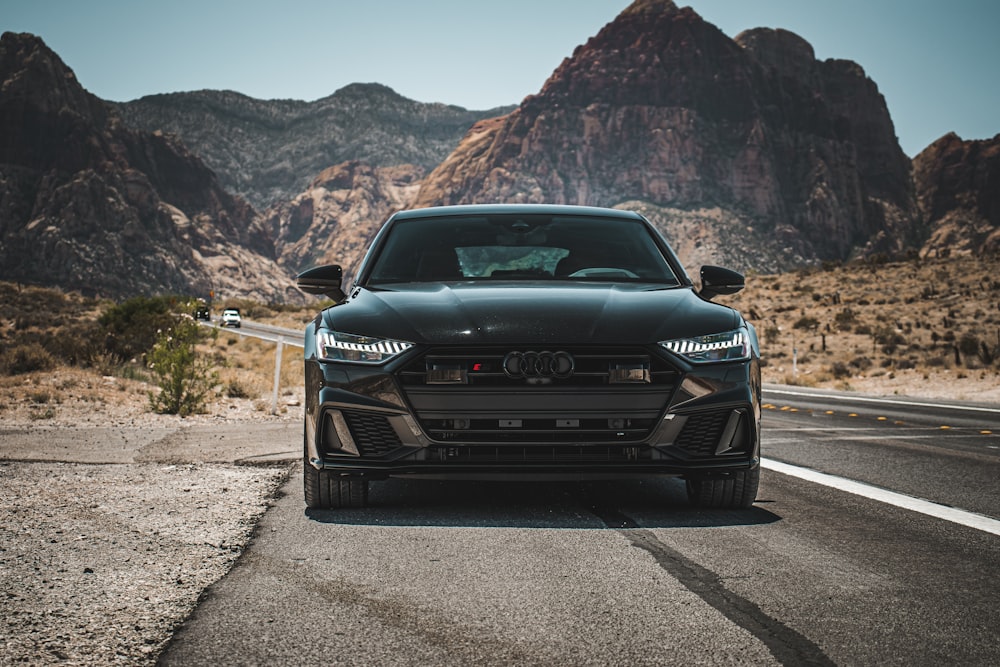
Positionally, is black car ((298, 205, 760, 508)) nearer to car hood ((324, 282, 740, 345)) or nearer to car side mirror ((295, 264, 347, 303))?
car hood ((324, 282, 740, 345))

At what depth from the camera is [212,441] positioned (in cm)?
988

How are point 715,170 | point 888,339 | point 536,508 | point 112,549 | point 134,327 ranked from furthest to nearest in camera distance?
1. point 715,170
2. point 888,339
3. point 134,327
4. point 536,508
5. point 112,549

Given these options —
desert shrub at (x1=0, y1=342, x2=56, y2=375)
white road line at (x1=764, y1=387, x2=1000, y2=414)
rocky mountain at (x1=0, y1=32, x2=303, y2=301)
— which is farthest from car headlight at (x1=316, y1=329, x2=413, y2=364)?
rocky mountain at (x1=0, y1=32, x2=303, y2=301)

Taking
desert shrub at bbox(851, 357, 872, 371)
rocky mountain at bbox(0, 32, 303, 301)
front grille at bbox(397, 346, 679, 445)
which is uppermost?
rocky mountain at bbox(0, 32, 303, 301)

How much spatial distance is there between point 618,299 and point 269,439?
5.52 m

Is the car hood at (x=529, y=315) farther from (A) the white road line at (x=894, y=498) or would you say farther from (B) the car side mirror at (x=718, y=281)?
(A) the white road line at (x=894, y=498)

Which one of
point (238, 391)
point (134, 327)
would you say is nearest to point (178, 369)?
point (238, 391)

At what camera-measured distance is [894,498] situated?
6.36m

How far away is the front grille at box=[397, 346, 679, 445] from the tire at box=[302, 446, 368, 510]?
78 centimetres

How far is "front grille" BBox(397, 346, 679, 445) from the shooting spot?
5023 mm

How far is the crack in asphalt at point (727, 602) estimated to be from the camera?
315 centimetres

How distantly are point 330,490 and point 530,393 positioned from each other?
4.47 feet

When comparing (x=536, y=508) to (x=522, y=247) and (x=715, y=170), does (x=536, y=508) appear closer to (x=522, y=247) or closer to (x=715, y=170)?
(x=522, y=247)

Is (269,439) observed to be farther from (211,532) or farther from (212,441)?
(211,532)
